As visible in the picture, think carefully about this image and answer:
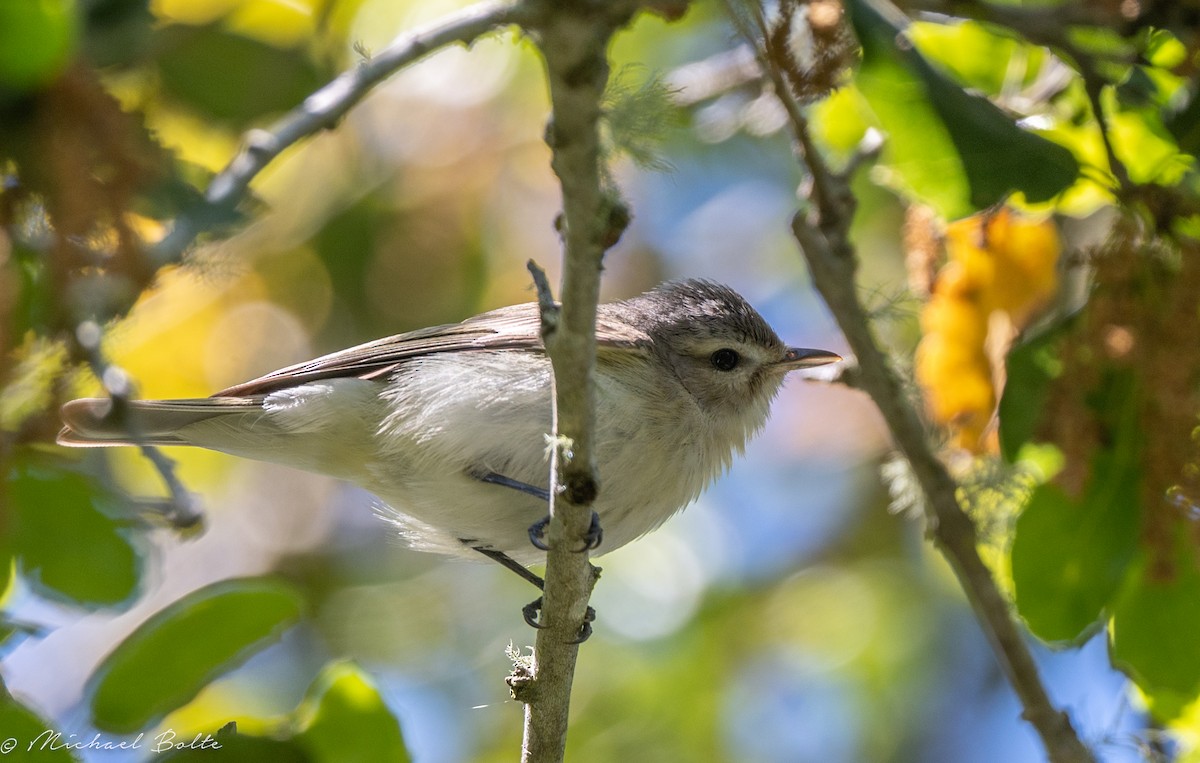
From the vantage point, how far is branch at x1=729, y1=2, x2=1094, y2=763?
3395mm

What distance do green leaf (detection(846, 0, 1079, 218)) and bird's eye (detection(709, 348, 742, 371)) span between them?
1.14 metres

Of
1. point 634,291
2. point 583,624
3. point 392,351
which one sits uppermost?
point 634,291

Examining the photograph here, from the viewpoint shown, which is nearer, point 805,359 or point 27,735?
point 27,735

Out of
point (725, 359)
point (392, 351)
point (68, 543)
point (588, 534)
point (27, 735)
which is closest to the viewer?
point (27, 735)

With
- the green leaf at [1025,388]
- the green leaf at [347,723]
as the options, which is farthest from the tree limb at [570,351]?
the green leaf at [1025,388]

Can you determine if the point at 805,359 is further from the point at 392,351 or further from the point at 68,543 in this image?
the point at 68,543

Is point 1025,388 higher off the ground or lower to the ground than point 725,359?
lower

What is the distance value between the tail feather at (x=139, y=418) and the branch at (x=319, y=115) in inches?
25.1

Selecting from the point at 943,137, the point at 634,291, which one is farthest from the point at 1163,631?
the point at 634,291

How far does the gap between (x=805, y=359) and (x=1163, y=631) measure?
1628 millimetres

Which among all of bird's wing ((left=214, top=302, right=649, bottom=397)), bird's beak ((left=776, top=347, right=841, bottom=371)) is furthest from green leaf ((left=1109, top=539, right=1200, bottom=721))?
bird's wing ((left=214, top=302, right=649, bottom=397))

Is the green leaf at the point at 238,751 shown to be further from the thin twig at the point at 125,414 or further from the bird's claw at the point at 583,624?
the bird's claw at the point at 583,624

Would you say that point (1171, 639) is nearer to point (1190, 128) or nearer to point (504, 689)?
point (1190, 128)

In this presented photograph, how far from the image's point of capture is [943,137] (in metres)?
3.41
